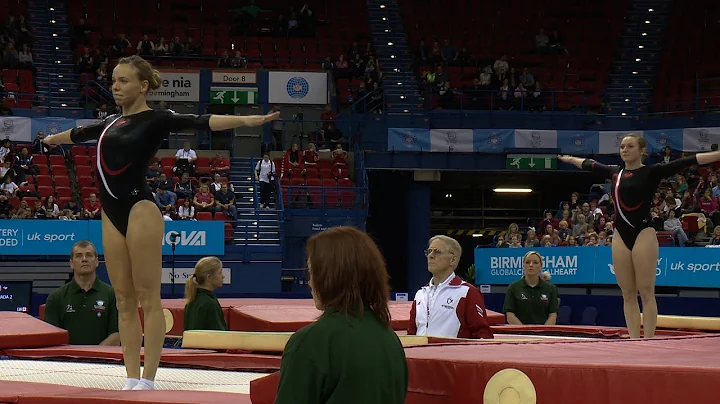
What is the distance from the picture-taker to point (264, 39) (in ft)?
83.8

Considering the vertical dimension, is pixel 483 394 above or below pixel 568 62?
below

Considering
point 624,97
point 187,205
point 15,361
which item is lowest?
point 15,361

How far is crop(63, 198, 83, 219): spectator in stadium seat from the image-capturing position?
60.0 feet

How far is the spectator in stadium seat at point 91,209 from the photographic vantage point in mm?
18328

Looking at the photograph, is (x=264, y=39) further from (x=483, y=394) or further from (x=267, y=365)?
(x=483, y=394)

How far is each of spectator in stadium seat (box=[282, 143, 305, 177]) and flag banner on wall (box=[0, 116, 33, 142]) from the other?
17.7 feet

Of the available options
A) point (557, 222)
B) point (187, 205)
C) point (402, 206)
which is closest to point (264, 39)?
point (402, 206)

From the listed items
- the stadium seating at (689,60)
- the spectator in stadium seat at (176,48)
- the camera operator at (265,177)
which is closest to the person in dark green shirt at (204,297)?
the camera operator at (265,177)

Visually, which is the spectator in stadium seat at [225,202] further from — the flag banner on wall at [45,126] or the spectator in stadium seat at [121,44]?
the spectator in stadium seat at [121,44]

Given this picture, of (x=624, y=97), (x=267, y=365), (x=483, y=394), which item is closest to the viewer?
(x=483, y=394)

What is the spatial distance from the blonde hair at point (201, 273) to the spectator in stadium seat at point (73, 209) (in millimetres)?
11264

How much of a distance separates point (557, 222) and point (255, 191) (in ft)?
20.5

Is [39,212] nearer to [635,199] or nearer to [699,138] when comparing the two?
[635,199]

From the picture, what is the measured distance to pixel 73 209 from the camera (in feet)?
62.1
